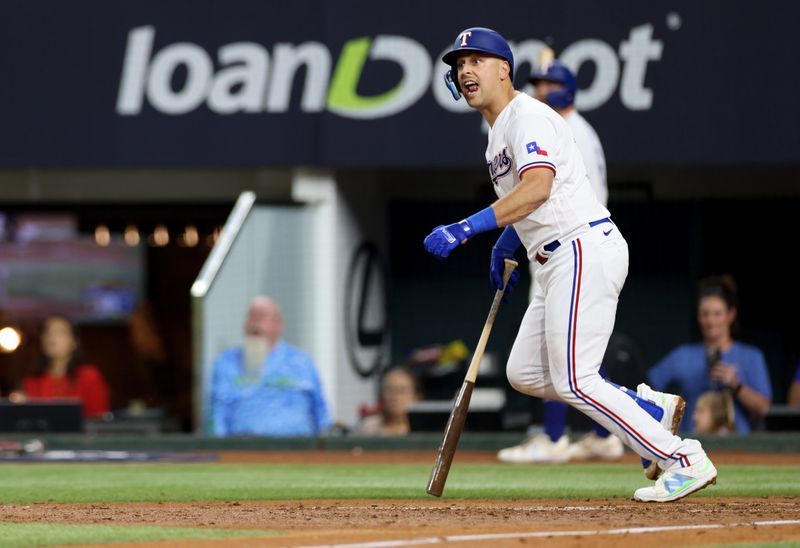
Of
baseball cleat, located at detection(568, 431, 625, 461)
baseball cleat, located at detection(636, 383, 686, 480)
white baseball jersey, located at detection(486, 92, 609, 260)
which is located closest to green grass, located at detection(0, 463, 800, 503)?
baseball cleat, located at detection(568, 431, 625, 461)

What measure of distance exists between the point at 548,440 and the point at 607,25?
15.4ft

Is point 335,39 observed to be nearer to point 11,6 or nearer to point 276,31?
point 276,31

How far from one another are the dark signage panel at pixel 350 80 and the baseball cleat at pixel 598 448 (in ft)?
12.1

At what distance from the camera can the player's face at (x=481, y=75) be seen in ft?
22.4

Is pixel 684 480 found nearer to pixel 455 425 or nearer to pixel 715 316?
pixel 455 425

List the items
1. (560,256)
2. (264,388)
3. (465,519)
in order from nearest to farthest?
(465,519)
(560,256)
(264,388)

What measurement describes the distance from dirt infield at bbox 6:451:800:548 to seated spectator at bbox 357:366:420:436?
16.5 ft

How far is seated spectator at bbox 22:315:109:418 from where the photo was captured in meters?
12.7

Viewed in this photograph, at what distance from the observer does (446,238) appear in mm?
6395

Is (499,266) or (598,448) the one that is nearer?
(499,266)

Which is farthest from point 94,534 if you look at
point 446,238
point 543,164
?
point 543,164

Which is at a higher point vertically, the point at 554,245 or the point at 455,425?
the point at 554,245

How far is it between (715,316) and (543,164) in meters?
5.65

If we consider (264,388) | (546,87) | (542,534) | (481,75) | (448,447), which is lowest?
(542,534)
